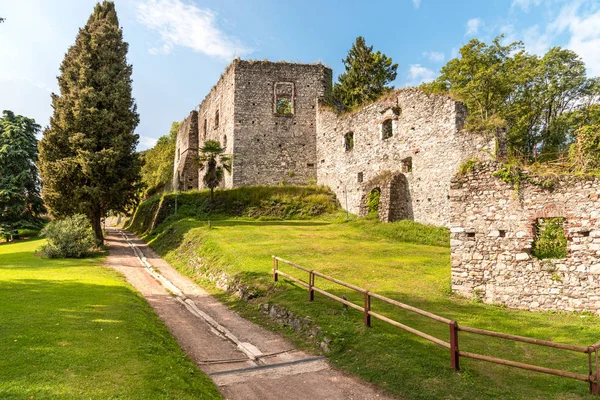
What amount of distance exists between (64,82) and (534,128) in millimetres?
35812

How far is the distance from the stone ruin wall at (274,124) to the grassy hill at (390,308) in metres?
9.17

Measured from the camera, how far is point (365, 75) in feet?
131

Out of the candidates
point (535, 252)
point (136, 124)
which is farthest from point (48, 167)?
point (535, 252)

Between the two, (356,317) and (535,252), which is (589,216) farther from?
(356,317)

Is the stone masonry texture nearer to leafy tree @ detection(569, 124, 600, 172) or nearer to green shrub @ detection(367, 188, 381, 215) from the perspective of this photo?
green shrub @ detection(367, 188, 381, 215)

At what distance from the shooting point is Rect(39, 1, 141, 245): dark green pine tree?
871 inches

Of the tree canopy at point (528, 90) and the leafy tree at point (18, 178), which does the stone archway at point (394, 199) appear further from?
the leafy tree at point (18, 178)

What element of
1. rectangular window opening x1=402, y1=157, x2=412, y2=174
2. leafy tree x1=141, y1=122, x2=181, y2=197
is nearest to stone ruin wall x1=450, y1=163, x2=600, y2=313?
rectangular window opening x1=402, y1=157, x2=412, y2=174

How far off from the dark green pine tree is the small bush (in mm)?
2240

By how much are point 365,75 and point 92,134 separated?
27.1 meters

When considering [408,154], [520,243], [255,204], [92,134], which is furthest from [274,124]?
[520,243]

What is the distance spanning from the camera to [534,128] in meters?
32.6

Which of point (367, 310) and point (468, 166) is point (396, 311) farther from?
point (468, 166)

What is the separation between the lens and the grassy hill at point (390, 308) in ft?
21.5
